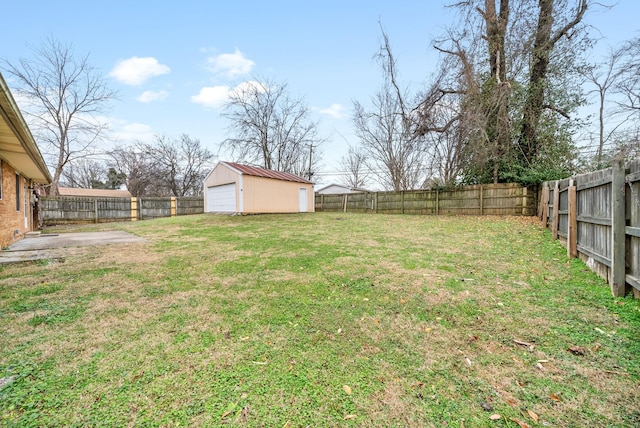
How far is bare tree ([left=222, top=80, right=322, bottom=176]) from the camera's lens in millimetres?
22891

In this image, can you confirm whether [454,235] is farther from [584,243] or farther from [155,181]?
[155,181]

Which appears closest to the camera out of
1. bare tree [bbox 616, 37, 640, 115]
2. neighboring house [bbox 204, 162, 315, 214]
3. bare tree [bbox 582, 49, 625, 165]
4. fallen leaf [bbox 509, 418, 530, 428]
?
fallen leaf [bbox 509, 418, 530, 428]

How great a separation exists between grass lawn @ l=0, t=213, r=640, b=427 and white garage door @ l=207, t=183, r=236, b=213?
35.9 ft

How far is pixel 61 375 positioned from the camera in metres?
1.87

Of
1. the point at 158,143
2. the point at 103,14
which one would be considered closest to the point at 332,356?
the point at 103,14

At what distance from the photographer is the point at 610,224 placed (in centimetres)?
327

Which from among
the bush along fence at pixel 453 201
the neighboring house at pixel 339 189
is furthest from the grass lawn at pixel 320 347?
the neighboring house at pixel 339 189

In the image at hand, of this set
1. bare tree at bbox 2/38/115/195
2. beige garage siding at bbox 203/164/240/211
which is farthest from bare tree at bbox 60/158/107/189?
beige garage siding at bbox 203/164/240/211

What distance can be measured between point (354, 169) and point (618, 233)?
30.6 m

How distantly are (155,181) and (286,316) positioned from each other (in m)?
34.5

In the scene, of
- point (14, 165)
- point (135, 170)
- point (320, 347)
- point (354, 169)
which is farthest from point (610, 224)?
point (135, 170)

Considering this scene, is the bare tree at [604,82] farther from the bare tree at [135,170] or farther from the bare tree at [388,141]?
the bare tree at [135,170]

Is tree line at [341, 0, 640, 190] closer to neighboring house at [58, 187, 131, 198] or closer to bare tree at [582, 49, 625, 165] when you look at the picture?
bare tree at [582, 49, 625, 165]

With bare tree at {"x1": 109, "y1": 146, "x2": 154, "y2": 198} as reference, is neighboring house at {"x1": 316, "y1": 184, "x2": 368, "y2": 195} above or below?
below
